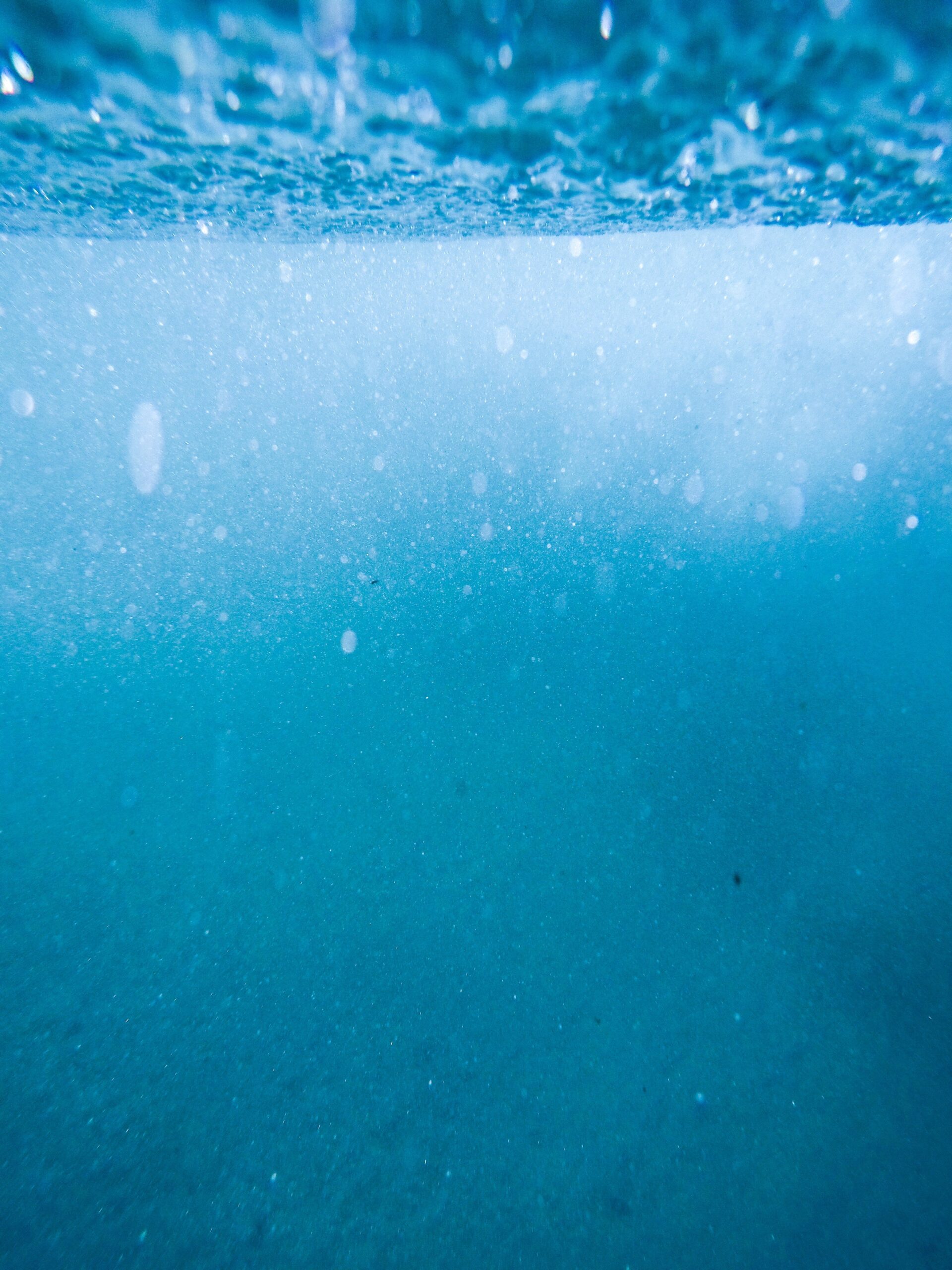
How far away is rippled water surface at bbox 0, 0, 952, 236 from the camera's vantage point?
621mm

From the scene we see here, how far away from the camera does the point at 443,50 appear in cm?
65

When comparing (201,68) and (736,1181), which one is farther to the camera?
(736,1181)

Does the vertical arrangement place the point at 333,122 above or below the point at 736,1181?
above

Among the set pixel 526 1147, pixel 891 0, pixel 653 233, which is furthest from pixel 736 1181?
pixel 653 233

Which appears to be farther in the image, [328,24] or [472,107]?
[472,107]

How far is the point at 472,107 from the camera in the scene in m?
0.76

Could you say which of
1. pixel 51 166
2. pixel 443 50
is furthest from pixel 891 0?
pixel 51 166

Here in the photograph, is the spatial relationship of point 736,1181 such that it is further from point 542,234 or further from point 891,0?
point 542,234

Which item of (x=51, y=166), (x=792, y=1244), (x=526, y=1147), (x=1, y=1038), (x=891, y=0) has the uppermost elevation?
(x=51, y=166)

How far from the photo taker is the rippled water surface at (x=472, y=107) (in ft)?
2.04

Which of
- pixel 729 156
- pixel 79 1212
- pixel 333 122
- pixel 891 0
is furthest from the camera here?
pixel 79 1212

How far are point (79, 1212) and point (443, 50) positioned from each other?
2214 mm

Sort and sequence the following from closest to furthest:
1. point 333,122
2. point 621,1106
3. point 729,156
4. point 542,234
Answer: point 333,122 → point 729,156 → point 621,1106 → point 542,234

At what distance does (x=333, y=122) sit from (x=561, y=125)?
0.36 metres
